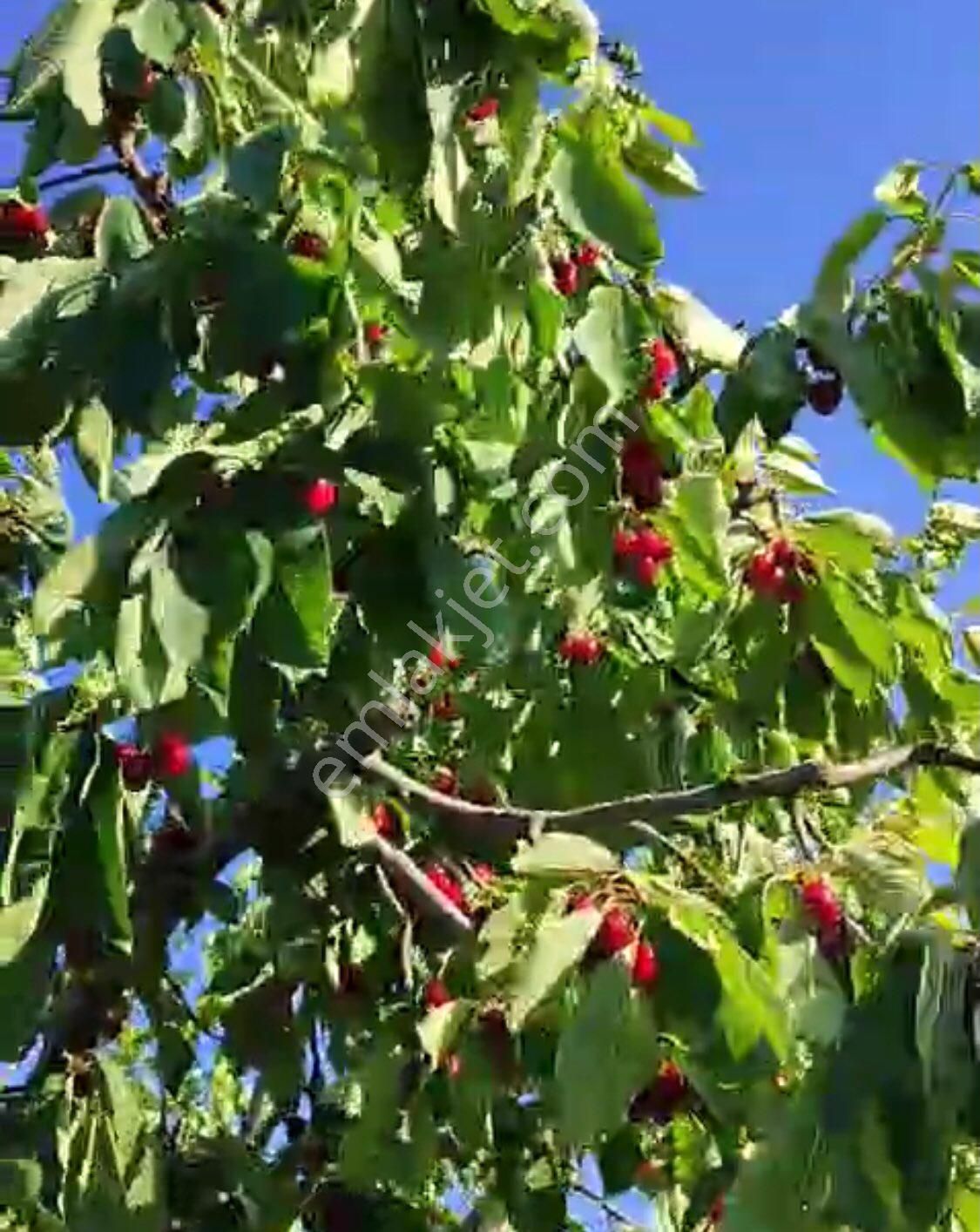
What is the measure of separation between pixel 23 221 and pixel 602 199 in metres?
0.90

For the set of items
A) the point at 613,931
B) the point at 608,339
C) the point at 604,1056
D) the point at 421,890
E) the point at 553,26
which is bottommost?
the point at 604,1056

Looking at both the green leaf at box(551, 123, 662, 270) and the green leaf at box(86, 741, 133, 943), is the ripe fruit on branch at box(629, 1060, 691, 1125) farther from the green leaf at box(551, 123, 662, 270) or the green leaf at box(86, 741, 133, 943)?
the green leaf at box(551, 123, 662, 270)

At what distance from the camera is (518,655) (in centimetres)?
256

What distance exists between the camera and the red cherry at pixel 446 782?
9.30 feet

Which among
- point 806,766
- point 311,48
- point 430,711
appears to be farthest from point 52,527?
point 806,766

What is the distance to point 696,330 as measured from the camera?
91.5 inches

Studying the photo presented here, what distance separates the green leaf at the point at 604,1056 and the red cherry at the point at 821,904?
36 centimetres

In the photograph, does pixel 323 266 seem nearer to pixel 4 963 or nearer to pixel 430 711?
pixel 4 963

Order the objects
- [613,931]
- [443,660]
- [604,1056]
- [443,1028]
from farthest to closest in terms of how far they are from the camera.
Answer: [443,660] → [443,1028] → [613,931] → [604,1056]

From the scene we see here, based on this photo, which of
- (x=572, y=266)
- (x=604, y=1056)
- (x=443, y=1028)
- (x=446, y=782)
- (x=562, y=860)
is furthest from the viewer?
(x=446, y=782)

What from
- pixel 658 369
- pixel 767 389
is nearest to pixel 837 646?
pixel 658 369

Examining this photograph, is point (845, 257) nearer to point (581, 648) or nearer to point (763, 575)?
point (763, 575)

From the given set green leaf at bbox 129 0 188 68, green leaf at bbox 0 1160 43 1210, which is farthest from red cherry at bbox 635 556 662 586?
green leaf at bbox 0 1160 43 1210

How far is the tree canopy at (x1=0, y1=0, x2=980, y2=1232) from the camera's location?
1.75 meters
